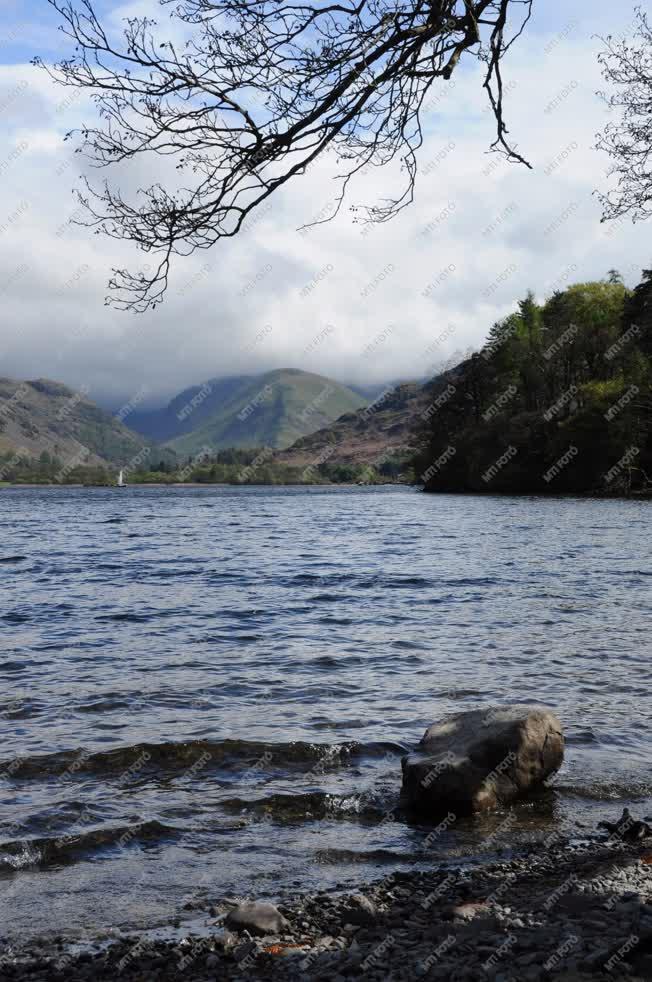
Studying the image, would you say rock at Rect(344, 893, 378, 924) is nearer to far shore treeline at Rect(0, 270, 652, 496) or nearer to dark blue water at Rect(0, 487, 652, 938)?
dark blue water at Rect(0, 487, 652, 938)

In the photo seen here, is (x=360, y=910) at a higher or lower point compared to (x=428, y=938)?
lower

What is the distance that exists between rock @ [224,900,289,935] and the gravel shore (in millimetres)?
75

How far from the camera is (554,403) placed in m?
111

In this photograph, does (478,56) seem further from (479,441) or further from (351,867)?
(479,441)

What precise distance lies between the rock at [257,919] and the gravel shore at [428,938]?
0.25 ft

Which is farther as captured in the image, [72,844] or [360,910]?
[72,844]

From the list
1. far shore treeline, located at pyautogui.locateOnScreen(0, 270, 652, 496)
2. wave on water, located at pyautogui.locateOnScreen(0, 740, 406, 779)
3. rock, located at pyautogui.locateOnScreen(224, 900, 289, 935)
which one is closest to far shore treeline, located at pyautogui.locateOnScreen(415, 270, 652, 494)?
far shore treeline, located at pyautogui.locateOnScreen(0, 270, 652, 496)

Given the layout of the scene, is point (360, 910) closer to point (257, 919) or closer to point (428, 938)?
point (257, 919)

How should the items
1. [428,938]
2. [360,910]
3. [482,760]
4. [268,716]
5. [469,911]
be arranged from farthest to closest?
[268,716]
[482,760]
[360,910]
[469,911]
[428,938]

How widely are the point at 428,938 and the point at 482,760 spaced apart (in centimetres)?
412

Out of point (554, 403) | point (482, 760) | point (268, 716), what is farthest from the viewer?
point (554, 403)

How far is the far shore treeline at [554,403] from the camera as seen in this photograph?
89625 millimetres

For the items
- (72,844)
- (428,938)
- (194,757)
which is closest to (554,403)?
(194,757)

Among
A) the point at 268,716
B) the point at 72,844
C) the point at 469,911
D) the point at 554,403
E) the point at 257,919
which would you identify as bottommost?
the point at 72,844
